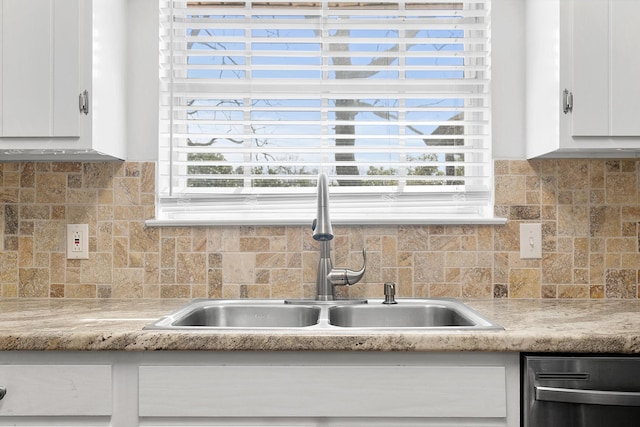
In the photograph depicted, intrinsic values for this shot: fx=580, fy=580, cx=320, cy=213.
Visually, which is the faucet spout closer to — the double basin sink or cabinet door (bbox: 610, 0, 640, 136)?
→ the double basin sink

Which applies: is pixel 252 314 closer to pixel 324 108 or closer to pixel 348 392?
pixel 348 392

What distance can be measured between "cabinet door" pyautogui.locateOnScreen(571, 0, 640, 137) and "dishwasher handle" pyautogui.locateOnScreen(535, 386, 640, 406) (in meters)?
0.79

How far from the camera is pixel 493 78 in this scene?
214 centimetres

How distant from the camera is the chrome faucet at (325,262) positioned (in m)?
1.95

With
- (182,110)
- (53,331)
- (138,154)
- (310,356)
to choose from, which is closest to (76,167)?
(138,154)

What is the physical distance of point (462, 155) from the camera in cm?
221

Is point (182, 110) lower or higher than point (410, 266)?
higher

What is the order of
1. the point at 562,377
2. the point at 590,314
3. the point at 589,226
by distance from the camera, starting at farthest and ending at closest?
1. the point at 589,226
2. the point at 590,314
3. the point at 562,377

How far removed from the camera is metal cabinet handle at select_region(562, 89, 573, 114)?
5.80 ft

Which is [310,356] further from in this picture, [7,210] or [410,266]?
[7,210]

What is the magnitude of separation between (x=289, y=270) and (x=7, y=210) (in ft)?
3.41

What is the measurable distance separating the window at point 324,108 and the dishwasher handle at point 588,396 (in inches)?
35.1

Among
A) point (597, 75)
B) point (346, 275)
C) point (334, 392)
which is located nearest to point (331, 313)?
point (346, 275)

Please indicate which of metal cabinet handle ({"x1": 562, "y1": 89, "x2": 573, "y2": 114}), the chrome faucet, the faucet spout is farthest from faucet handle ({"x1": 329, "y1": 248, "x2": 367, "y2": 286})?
metal cabinet handle ({"x1": 562, "y1": 89, "x2": 573, "y2": 114})
